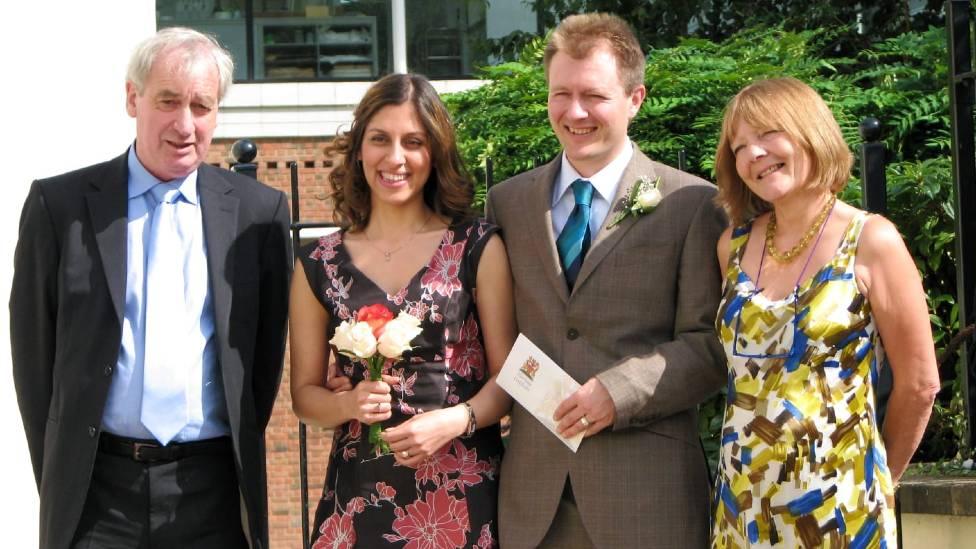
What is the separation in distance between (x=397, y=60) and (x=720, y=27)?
3.38 m

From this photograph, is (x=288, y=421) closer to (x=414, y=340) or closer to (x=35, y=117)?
(x=35, y=117)

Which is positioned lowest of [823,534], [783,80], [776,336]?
[823,534]

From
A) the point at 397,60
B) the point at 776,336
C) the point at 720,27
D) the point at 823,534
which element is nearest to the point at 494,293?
the point at 776,336

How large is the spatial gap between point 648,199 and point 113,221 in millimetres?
1631

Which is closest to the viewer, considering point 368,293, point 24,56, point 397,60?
point 368,293

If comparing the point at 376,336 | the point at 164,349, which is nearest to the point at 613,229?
the point at 376,336

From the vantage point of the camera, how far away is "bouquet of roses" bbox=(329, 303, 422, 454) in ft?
12.5

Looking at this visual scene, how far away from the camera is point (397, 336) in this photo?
12.5 feet

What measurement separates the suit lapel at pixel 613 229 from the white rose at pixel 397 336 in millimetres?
524

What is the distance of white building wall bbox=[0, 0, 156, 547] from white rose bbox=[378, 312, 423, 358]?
188 centimetres

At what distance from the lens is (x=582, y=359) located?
399cm

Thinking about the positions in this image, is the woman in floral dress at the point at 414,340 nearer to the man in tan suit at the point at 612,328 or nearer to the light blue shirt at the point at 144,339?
the man in tan suit at the point at 612,328

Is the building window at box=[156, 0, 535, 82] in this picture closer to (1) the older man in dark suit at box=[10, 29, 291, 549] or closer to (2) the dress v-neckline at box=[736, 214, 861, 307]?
(1) the older man in dark suit at box=[10, 29, 291, 549]

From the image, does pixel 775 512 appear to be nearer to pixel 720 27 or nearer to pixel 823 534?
pixel 823 534
